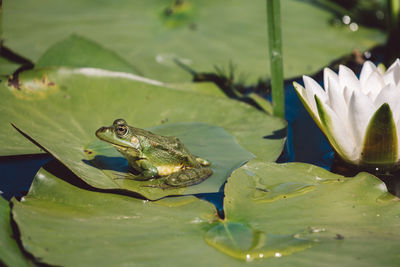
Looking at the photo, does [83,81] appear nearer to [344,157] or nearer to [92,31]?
[92,31]

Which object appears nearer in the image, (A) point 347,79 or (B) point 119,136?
(B) point 119,136

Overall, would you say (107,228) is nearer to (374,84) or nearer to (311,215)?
(311,215)

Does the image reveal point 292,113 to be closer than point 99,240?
No

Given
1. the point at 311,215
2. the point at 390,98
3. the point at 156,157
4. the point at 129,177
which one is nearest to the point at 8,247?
the point at 129,177

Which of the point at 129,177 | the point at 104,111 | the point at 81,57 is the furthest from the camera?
the point at 81,57

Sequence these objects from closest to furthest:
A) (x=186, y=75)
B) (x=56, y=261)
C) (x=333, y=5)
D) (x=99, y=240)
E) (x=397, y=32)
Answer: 1. (x=56, y=261)
2. (x=99, y=240)
3. (x=186, y=75)
4. (x=397, y=32)
5. (x=333, y=5)

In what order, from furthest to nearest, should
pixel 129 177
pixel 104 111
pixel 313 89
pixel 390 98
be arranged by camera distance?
1. pixel 104 111
2. pixel 313 89
3. pixel 129 177
4. pixel 390 98

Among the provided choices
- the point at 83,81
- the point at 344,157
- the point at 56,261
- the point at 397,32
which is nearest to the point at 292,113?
the point at 344,157

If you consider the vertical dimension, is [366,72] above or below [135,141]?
above
